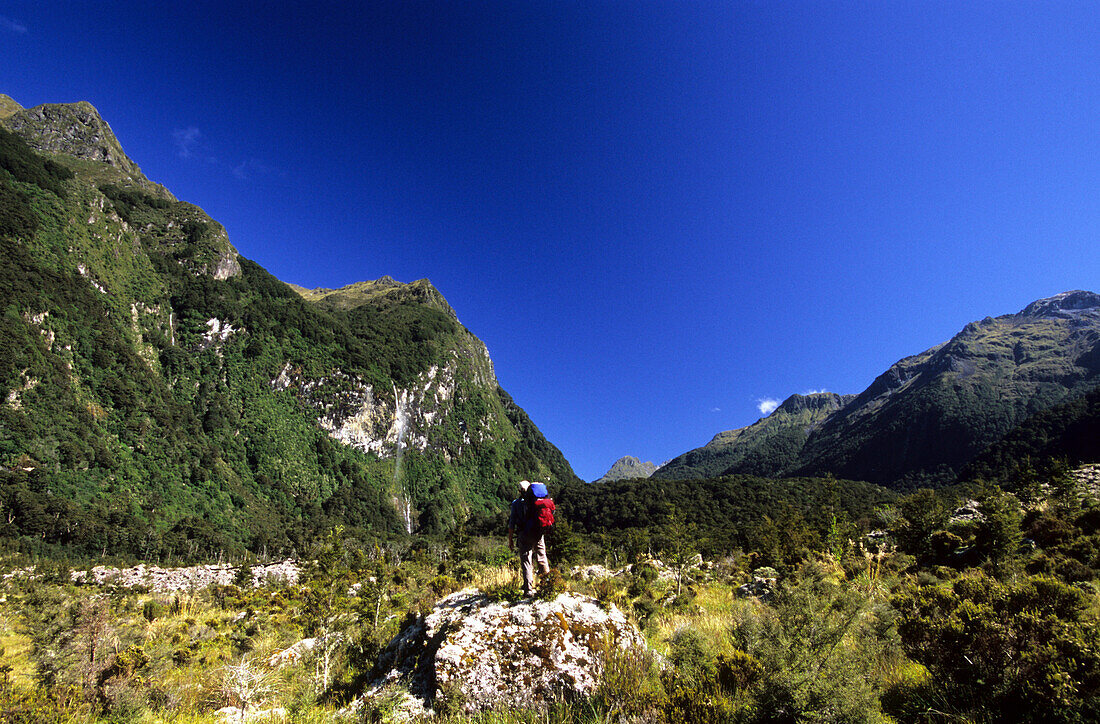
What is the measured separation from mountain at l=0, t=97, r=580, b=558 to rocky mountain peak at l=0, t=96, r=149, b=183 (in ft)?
2.52

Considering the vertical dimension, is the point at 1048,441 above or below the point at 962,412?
below

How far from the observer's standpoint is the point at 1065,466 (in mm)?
17672

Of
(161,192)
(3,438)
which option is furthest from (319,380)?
(161,192)

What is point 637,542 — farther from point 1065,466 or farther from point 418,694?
point 418,694

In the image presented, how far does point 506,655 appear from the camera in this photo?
19.1 feet

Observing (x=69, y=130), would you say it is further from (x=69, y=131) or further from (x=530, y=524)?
(x=530, y=524)

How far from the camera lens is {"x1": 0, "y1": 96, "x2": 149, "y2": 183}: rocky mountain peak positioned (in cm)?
16012

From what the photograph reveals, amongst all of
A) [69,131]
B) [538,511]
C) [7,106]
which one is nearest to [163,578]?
[538,511]

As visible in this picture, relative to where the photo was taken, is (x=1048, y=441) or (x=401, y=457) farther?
(x=401, y=457)

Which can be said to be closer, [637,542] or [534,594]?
[534,594]

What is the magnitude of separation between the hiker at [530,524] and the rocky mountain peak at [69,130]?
250840mm

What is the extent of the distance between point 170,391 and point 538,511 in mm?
155201

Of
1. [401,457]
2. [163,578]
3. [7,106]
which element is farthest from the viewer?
[7,106]

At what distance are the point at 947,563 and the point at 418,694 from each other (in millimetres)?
16079
